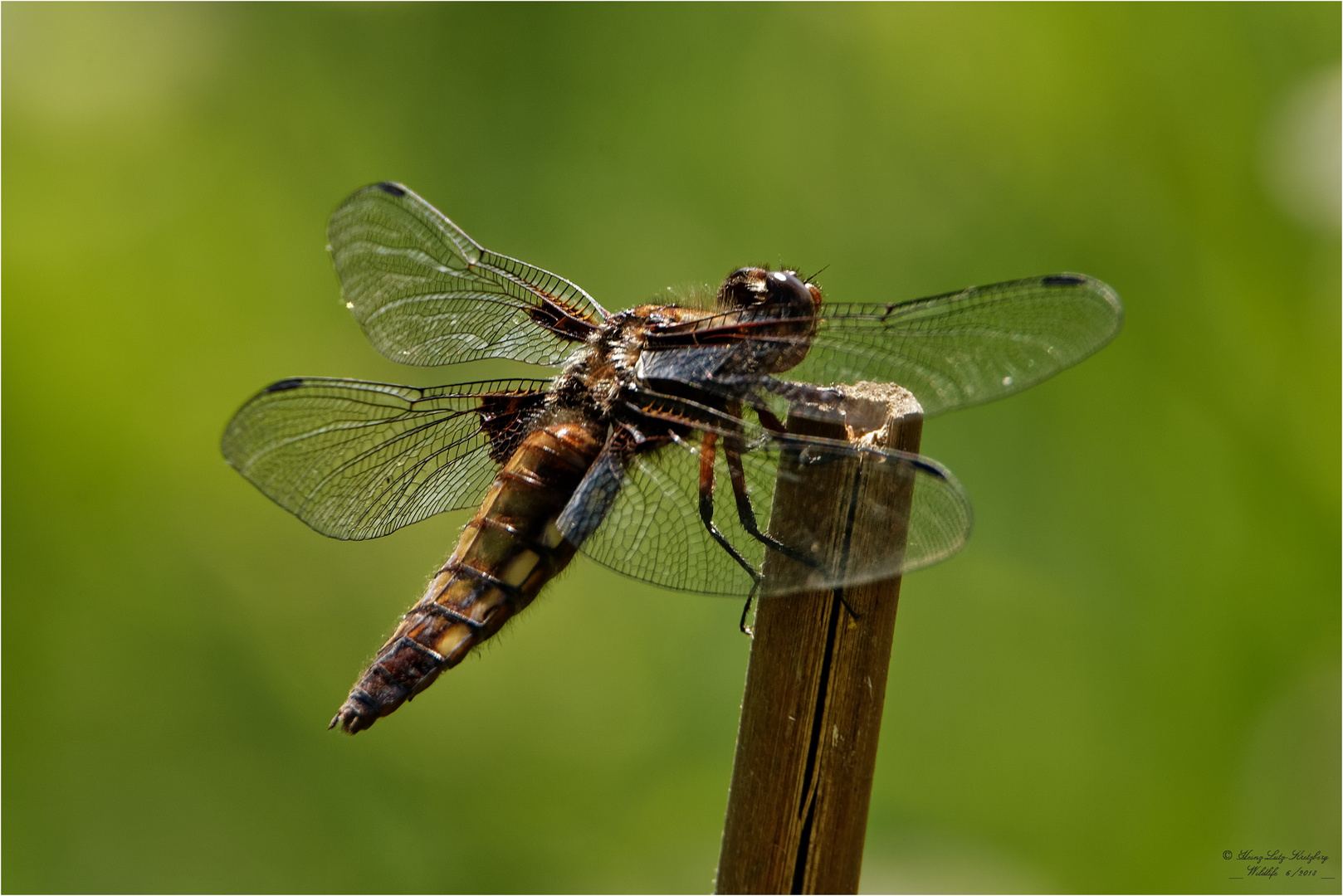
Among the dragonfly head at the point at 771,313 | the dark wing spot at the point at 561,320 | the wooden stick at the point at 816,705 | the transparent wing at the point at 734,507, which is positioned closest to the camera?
the wooden stick at the point at 816,705

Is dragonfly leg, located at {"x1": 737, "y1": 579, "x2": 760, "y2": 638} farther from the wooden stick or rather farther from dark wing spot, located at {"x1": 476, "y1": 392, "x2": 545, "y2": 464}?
dark wing spot, located at {"x1": 476, "y1": 392, "x2": 545, "y2": 464}

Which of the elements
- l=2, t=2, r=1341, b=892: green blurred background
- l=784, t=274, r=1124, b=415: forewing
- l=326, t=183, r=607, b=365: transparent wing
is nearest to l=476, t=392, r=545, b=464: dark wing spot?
l=326, t=183, r=607, b=365: transparent wing

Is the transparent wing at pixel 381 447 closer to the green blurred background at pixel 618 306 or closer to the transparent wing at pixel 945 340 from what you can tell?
the transparent wing at pixel 945 340

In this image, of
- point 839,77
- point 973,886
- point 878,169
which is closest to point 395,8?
point 839,77

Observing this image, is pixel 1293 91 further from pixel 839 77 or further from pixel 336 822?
pixel 336 822

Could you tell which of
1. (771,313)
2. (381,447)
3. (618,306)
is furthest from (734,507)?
(618,306)

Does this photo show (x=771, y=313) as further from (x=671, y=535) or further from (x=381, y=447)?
(x=381, y=447)

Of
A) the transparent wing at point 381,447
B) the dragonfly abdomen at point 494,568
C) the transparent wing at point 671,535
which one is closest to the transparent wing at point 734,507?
the transparent wing at point 671,535
